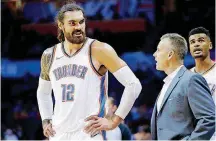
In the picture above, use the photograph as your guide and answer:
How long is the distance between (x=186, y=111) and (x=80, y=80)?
960mm

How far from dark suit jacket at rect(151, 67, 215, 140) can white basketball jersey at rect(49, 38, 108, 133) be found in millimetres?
586

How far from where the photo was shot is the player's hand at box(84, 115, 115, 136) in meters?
3.88

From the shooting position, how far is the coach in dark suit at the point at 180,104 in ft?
11.2

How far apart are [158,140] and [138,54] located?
24.8ft

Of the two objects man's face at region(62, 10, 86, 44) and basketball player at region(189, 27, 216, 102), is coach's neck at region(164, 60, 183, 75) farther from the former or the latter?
basketball player at region(189, 27, 216, 102)

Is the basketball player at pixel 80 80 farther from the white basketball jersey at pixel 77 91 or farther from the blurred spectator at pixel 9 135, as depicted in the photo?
the blurred spectator at pixel 9 135

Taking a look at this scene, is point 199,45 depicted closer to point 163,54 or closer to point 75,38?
point 163,54

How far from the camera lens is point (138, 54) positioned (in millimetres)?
11180

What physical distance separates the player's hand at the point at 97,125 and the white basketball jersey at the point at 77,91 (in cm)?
6

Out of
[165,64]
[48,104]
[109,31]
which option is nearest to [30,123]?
[109,31]

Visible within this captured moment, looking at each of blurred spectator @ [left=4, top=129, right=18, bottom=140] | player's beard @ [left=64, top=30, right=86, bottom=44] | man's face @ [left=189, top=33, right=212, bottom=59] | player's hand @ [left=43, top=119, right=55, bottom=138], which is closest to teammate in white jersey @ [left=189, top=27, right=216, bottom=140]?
man's face @ [left=189, top=33, right=212, bottom=59]

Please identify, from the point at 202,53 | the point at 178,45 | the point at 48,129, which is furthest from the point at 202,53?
the point at 48,129

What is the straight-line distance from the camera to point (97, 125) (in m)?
3.88

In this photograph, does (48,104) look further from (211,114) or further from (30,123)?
(30,123)
